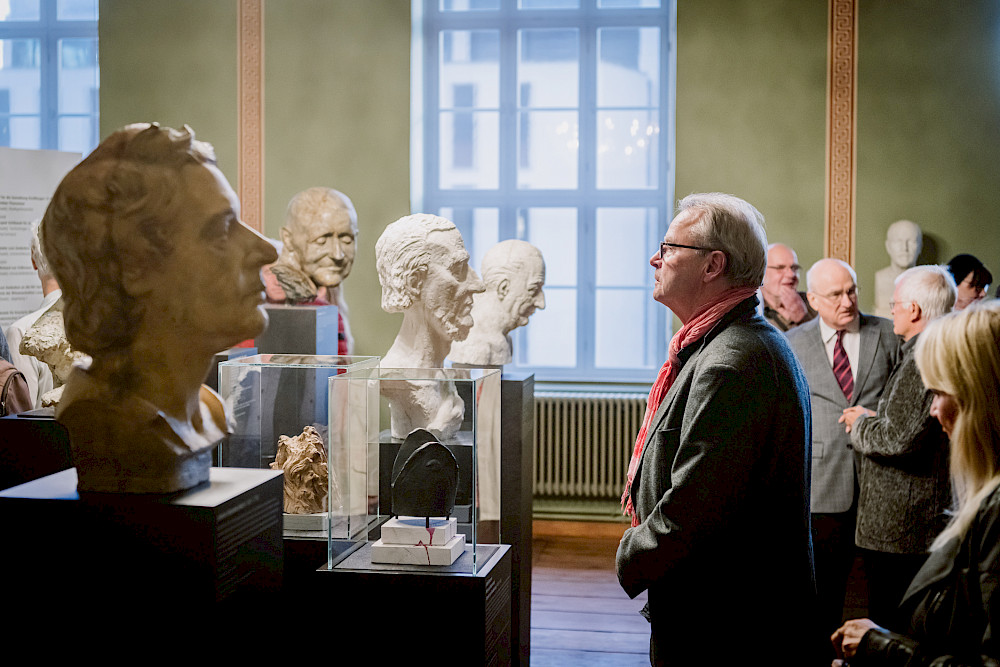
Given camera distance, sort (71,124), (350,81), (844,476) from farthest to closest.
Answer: (71,124), (350,81), (844,476)

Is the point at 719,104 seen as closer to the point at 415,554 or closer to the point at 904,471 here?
the point at 904,471

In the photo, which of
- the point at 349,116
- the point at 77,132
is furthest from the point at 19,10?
the point at 349,116

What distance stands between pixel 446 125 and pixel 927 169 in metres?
3.75

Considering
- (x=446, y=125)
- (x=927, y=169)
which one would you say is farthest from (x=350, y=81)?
(x=927, y=169)

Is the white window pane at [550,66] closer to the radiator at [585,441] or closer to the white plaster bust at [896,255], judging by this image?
the radiator at [585,441]

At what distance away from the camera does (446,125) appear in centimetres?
802

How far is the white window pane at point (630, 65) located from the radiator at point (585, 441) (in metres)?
2.43

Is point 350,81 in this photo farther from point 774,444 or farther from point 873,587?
point 774,444

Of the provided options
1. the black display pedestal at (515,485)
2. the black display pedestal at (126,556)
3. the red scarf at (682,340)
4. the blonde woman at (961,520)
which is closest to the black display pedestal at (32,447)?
the black display pedestal at (126,556)

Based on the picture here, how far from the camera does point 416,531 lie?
261cm

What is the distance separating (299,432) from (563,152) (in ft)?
18.2

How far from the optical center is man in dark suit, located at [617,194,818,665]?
227 cm

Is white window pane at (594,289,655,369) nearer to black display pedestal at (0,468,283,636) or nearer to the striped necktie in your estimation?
the striped necktie

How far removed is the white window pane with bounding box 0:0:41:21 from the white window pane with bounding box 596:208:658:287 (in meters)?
5.22
